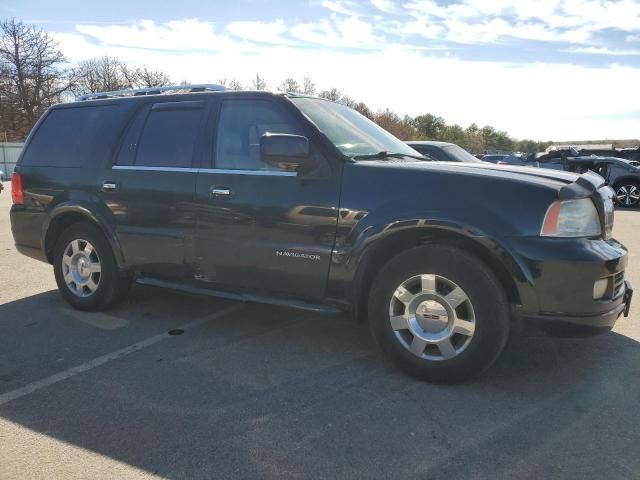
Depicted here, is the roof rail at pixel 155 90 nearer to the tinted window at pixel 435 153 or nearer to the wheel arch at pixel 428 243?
the wheel arch at pixel 428 243

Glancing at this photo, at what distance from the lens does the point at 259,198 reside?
3.91m

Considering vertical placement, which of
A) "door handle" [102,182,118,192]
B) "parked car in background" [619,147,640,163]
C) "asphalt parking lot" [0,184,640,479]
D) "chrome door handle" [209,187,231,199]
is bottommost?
"asphalt parking lot" [0,184,640,479]

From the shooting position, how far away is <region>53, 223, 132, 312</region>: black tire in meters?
4.83

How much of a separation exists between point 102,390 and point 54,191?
241cm

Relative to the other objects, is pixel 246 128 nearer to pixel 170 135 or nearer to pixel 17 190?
pixel 170 135

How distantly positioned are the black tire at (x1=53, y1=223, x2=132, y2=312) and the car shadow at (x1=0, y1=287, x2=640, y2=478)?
38 centimetres

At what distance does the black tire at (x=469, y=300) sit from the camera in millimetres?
3225

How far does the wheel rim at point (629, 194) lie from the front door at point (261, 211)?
1519cm

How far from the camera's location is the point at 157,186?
442 cm

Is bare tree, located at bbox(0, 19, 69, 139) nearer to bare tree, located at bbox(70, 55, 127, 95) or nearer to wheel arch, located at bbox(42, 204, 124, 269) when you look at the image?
bare tree, located at bbox(70, 55, 127, 95)

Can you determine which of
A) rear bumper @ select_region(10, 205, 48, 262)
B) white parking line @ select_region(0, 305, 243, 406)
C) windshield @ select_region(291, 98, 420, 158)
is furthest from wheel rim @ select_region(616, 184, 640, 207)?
rear bumper @ select_region(10, 205, 48, 262)

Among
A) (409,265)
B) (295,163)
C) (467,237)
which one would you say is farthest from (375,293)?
(295,163)

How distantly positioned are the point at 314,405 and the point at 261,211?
143 cm

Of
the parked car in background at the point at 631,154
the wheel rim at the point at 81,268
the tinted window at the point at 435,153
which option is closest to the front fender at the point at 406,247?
the wheel rim at the point at 81,268
